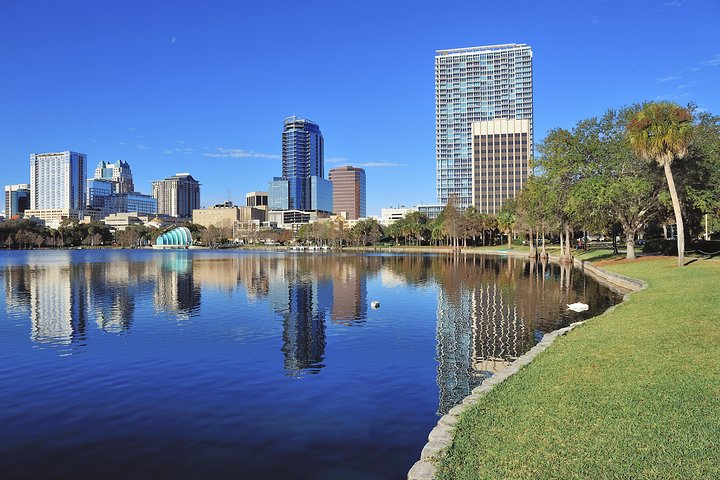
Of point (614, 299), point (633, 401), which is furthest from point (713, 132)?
point (633, 401)

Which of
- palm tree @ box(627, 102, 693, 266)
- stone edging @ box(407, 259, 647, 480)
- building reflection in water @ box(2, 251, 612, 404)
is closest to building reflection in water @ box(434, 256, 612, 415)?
building reflection in water @ box(2, 251, 612, 404)

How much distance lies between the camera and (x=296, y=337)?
2242 centimetres

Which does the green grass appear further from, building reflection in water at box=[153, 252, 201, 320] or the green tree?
the green tree

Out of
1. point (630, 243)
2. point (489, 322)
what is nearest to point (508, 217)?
point (630, 243)

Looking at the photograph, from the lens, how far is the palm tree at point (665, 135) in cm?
3688

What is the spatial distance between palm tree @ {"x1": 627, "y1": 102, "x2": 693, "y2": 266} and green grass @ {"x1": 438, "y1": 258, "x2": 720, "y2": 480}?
25.2 metres

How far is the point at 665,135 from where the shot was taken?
37.3m

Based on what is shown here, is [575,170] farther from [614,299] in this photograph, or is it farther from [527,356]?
[527,356]

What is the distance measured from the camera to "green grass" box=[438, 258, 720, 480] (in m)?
7.05

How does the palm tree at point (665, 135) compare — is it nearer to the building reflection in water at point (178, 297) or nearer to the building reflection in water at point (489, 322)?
the building reflection in water at point (489, 322)

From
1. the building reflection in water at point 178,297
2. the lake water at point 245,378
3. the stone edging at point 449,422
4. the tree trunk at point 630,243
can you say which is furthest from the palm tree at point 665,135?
the building reflection in water at point 178,297

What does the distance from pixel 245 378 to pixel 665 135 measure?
35.1m

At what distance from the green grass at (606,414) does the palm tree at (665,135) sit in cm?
2517

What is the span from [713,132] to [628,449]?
57.1m
